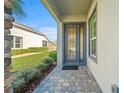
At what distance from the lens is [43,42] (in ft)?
61.7

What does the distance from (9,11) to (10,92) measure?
2.40ft

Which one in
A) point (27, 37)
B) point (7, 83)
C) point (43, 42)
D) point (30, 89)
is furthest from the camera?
point (43, 42)

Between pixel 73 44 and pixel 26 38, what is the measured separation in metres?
6.51

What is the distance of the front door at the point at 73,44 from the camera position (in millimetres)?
8766

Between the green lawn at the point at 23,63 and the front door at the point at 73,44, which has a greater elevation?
the front door at the point at 73,44

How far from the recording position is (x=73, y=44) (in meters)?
8.84

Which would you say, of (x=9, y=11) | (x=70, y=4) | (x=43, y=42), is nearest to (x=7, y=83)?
(x=9, y=11)

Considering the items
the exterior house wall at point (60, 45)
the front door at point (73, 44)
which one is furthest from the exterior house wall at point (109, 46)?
the front door at point (73, 44)

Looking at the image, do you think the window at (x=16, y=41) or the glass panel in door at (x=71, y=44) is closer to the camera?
the glass panel in door at (x=71, y=44)

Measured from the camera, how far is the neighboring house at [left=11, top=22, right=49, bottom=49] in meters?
11.2

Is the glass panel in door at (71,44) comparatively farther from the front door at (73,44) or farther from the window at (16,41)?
the window at (16,41)

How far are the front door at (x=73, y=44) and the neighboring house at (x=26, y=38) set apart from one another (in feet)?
11.4

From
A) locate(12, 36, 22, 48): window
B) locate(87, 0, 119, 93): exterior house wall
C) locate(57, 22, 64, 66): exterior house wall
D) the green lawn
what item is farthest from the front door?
locate(87, 0, 119, 93): exterior house wall
